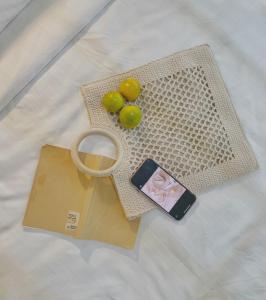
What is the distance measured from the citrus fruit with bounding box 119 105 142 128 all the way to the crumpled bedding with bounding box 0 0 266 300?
0.24ft

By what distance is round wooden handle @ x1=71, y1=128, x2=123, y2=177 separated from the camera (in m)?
0.75

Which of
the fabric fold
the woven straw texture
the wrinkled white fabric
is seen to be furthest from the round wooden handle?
the wrinkled white fabric

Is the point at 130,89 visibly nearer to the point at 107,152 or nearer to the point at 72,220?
the point at 107,152

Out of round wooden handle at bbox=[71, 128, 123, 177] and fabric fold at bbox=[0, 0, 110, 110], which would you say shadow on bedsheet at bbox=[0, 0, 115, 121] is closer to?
fabric fold at bbox=[0, 0, 110, 110]

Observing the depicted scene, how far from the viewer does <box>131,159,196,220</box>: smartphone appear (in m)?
0.78

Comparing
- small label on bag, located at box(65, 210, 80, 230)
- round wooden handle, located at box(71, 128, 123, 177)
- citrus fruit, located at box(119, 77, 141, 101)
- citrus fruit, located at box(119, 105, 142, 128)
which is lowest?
small label on bag, located at box(65, 210, 80, 230)

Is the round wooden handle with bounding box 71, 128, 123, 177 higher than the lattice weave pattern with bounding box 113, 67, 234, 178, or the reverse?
the lattice weave pattern with bounding box 113, 67, 234, 178

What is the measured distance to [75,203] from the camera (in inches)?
30.4

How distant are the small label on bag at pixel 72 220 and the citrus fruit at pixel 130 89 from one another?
0.24 meters

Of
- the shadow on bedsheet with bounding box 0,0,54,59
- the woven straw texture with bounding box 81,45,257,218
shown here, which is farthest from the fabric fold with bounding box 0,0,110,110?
the woven straw texture with bounding box 81,45,257,218

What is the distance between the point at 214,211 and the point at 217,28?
0.38m

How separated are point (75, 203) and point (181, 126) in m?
0.26

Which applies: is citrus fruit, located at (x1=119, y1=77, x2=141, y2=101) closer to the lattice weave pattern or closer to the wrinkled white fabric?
the lattice weave pattern

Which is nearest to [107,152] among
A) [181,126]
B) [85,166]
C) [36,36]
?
[85,166]
